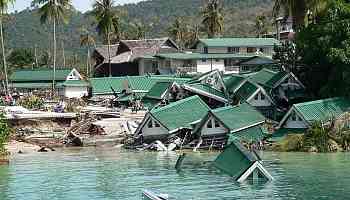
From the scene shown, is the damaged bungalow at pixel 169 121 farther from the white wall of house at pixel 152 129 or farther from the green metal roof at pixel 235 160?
the green metal roof at pixel 235 160

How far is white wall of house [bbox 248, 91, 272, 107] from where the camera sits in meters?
60.4

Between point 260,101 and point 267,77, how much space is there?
13.6 feet

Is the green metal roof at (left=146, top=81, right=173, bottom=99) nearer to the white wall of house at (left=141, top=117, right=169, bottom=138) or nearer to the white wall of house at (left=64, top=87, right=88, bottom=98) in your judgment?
the white wall of house at (left=141, top=117, right=169, bottom=138)

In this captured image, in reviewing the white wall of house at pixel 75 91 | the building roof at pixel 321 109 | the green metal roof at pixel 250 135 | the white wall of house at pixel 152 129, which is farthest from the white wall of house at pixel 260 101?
the white wall of house at pixel 75 91

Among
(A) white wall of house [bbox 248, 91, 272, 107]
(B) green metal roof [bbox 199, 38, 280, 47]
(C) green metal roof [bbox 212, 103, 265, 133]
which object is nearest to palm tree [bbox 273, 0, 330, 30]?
(A) white wall of house [bbox 248, 91, 272, 107]

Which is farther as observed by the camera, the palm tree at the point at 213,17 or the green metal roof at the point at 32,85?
the palm tree at the point at 213,17

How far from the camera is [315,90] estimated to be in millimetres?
60250

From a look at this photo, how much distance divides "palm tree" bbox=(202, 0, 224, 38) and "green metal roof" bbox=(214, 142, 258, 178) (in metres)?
66.3

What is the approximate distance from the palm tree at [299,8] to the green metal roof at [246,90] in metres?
7.77

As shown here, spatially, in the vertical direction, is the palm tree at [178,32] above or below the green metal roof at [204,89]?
above

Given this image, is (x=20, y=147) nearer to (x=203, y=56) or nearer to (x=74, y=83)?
(x=74, y=83)

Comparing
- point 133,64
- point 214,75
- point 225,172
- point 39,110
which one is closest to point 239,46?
point 133,64

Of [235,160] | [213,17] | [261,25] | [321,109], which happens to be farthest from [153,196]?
[261,25]

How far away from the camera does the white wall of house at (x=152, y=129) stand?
54531 millimetres
